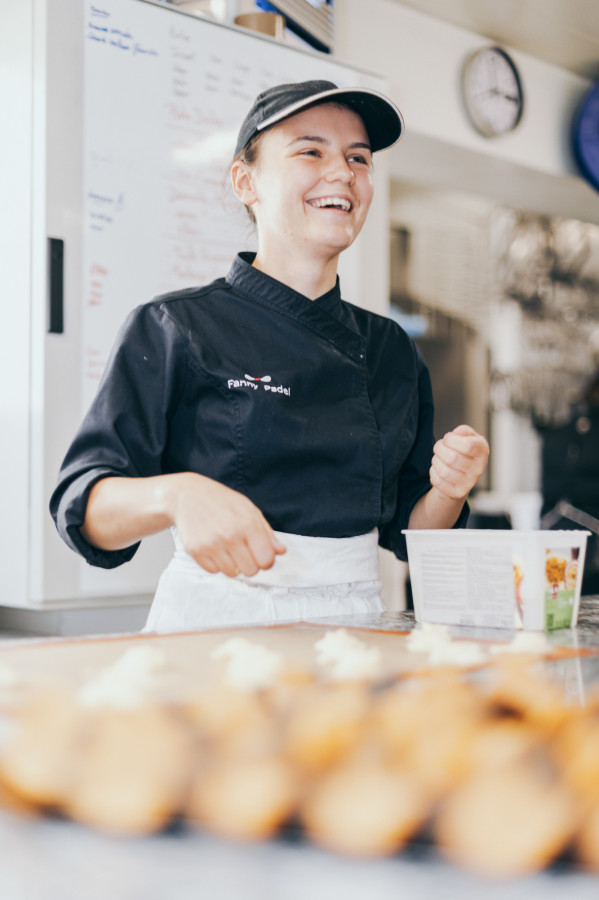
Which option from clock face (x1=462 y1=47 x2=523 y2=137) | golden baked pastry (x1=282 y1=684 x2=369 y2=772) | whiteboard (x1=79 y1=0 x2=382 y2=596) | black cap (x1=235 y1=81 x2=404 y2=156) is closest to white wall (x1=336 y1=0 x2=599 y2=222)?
clock face (x1=462 y1=47 x2=523 y2=137)

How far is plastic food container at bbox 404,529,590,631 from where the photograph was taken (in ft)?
3.31

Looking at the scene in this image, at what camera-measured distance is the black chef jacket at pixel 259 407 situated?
128 centimetres

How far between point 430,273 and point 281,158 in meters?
5.42

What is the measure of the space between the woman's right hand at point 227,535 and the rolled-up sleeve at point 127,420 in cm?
23

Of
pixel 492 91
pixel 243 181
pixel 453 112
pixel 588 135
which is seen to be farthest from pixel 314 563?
pixel 588 135

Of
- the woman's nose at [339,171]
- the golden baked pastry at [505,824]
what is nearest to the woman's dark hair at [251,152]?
the woman's nose at [339,171]

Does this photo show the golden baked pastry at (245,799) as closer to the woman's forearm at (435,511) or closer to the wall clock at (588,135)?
the woman's forearm at (435,511)

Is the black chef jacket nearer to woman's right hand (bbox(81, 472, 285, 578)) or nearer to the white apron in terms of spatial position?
the white apron

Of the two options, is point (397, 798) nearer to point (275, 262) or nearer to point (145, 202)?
point (275, 262)

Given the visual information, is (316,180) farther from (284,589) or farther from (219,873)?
(219,873)

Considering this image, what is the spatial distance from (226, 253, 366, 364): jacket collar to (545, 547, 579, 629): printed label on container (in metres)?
0.51

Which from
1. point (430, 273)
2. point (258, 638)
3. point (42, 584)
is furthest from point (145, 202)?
point (430, 273)

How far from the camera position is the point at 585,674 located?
654mm

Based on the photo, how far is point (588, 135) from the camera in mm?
4344
